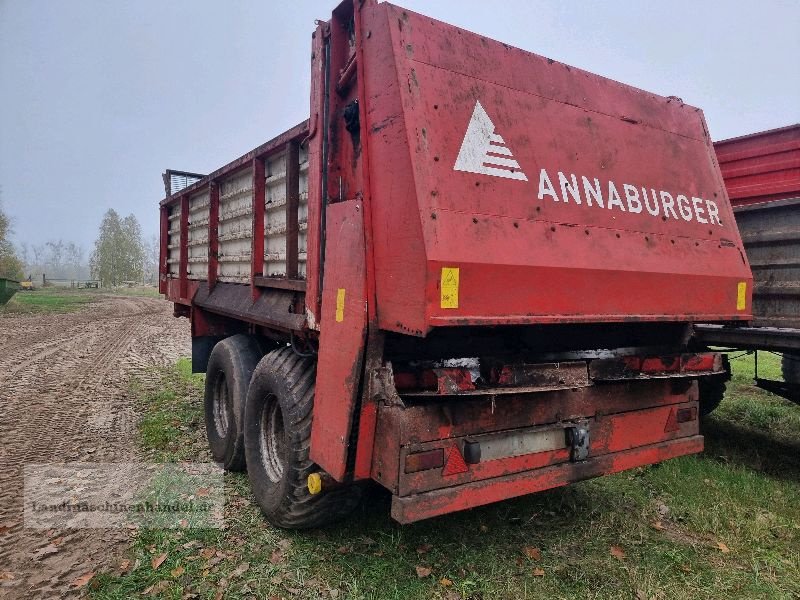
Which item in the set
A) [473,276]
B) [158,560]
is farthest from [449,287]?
[158,560]

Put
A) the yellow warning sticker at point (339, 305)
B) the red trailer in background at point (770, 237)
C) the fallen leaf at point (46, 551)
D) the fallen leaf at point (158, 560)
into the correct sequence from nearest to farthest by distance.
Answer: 1. the yellow warning sticker at point (339, 305)
2. the fallen leaf at point (158, 560)
3. the fallen leaf at point (46, 551)
4. the red trailer in background at point (770, 237)

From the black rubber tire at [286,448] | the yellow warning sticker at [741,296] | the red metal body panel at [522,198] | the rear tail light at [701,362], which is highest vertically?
the red metal body panel at [522,198]

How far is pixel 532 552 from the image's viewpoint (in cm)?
315

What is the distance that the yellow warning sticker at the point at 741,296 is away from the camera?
3242 mm

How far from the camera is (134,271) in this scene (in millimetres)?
62938

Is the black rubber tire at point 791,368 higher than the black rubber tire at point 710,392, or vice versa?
the black rubber tire at point 791,368

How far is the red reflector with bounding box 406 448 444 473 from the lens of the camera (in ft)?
8.00

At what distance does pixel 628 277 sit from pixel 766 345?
217cm

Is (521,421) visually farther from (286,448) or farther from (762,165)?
(762,165)

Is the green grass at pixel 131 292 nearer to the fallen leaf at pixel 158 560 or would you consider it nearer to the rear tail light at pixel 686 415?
the fallen leaf at pixel 158 560

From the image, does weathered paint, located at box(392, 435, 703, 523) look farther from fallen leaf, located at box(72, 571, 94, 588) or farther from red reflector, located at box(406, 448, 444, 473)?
fallen leaf, located at box(72, 571, 94, 588)

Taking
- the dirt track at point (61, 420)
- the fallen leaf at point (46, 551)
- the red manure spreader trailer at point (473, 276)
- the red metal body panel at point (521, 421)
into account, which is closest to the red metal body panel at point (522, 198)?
the red manure spreader trailer at point (473, 276)

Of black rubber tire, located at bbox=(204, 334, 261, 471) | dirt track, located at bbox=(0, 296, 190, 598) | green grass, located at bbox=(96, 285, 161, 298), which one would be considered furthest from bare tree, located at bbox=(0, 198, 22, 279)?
black rubber tire, located at bbox=(204, 334, 261, 471)

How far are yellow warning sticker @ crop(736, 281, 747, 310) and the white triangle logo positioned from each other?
158cm
